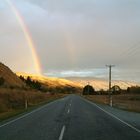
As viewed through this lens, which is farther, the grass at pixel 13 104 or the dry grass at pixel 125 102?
the dry grass at pixel 125 102

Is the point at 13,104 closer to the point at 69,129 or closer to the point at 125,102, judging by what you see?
the point at 125,102

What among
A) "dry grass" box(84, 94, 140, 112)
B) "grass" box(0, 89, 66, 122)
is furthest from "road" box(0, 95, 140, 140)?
"dry grass" box(84, 94, 140, 112)

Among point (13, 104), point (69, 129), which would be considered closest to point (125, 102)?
point (13, 104)

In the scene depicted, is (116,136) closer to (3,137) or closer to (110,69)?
(3,137)

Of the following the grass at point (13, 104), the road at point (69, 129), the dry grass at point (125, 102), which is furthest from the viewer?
the dry grass at point (125, 102)

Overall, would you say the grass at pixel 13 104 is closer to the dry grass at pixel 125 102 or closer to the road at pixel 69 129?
the road at pixel 69 129

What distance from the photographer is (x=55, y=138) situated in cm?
1254

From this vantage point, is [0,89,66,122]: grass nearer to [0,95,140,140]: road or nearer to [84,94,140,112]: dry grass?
[0,95,140,140]: road

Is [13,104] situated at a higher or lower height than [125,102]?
lower

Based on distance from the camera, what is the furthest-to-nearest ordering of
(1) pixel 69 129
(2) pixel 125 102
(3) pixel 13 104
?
(2) pixel 125 102, (3) pixel 13 104, (1) pixel 69 129

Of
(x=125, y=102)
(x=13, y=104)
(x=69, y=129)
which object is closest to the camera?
(x=69, y=129)

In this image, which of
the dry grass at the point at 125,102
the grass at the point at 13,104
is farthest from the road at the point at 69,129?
the dry grass at the point at 125,102

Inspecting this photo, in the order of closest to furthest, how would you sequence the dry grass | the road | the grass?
the road, the grass, the dry grass

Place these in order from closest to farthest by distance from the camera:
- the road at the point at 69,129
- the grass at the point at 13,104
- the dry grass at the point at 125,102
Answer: the road at the point at 69,129, the grass at the point at 13,104, the dry grass at the point at 125,102
